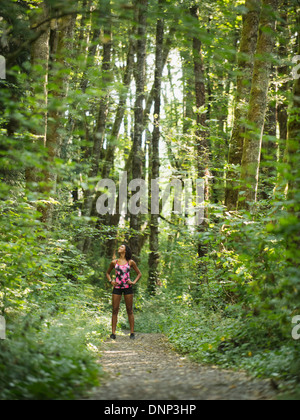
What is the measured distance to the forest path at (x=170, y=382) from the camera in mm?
4418

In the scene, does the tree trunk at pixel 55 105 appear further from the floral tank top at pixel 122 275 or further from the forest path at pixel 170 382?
the forest path at pixel 170 382

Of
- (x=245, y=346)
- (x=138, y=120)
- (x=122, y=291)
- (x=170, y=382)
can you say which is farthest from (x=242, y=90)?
(x=170, y=382)

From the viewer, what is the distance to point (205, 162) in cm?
1503

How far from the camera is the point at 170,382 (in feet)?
17.0

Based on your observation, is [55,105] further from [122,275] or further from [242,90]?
[242,90]

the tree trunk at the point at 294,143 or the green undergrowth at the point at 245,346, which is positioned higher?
the tree trunk at the point at 294,143

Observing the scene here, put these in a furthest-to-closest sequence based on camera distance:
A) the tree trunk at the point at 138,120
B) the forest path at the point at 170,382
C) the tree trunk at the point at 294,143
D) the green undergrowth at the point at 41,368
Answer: the tree trunk at the point at 138,120 < the tree trunk at the point at 294,143 < the forest path at the point at 170,382 < the green undergrowth at the point at 41,368

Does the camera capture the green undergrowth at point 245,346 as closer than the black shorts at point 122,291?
Yes

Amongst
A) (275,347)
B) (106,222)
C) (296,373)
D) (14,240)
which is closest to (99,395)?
(296,373)

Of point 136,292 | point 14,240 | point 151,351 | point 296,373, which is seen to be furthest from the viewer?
point 136,292

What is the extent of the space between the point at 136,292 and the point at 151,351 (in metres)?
10.3

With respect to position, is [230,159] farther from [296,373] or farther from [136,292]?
[136,292]

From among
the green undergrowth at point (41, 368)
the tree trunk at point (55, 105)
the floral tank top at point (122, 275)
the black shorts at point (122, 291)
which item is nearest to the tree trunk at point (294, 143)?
the tree trunk at point (55, 105)

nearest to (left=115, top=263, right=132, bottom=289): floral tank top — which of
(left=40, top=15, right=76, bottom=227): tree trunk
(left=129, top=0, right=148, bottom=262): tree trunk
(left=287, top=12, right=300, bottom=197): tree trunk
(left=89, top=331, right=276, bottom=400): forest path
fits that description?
(left=40, top=15, right=76, bottom=227): tree trunk
